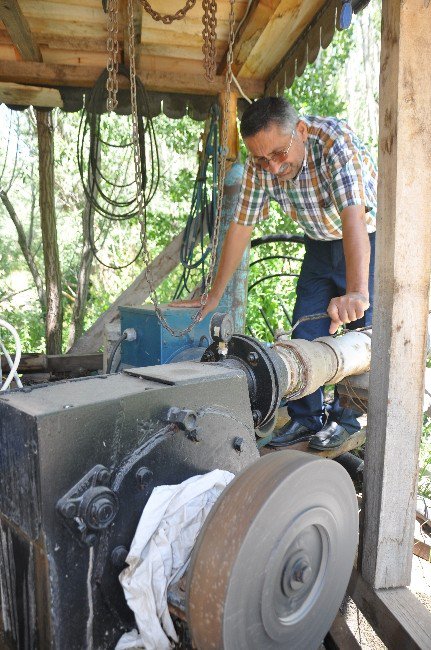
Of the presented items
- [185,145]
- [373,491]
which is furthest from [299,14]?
[185,145]

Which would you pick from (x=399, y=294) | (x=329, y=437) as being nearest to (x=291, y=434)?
(x=329, y=437)

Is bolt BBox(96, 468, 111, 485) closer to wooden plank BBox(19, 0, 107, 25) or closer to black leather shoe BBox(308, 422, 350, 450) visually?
black leather shoe BBox(308, 422, 350, 450)

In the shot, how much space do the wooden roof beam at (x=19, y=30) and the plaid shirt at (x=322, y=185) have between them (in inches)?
69.8

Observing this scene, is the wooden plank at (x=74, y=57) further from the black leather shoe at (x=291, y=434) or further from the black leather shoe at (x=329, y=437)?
the black leather shoe at (x=329, y=437)

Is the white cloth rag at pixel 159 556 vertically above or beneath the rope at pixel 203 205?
beneath

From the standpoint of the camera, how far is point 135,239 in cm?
1257

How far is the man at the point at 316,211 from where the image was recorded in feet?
7.84

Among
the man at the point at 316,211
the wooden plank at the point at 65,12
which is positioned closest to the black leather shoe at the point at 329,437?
the man at the point at 316,211

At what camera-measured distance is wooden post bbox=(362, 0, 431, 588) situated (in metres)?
1.54

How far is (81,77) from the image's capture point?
401cm

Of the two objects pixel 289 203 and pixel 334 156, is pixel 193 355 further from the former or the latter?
pixel 334 156

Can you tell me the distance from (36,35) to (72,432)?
3569 mm

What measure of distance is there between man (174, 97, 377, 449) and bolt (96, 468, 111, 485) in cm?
113

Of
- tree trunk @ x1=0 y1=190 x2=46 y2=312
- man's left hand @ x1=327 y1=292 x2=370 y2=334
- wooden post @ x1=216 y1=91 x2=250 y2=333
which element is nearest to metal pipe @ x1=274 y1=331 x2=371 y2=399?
man's left hand @ x1=327 y1=292 x2=370 y2=334
